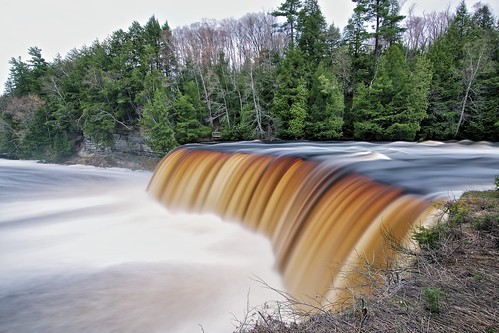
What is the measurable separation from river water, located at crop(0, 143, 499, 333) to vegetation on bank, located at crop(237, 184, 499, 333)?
1.66 meters

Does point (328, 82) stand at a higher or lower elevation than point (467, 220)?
higher

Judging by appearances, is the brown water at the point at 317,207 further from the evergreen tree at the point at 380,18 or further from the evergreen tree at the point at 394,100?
the evergreen tree at the point at 380,18

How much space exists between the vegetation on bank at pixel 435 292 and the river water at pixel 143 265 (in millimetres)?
1656

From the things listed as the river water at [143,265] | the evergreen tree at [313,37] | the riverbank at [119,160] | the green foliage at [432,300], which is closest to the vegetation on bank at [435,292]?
the green foliage at [432,300]

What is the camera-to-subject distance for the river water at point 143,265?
4.71 meters

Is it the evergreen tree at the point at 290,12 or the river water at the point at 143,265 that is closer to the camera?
the river water at the point at 143,265

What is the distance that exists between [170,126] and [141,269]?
19.3 meters

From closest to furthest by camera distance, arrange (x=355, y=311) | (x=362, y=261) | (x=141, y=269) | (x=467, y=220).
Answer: (x=355, y=311), (x=467, y=220), (x=362, y=261), (x=141, y=269)

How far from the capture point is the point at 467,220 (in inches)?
149

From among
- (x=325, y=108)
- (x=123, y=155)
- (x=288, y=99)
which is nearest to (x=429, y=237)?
(x=325, y=108)

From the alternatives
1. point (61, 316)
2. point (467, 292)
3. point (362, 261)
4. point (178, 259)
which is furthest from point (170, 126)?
point (467, 292)

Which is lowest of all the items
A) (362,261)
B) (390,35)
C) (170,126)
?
(362,261)

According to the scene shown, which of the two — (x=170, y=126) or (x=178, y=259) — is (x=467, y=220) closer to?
(x=178, y=259)

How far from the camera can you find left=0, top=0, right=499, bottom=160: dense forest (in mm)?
21688
